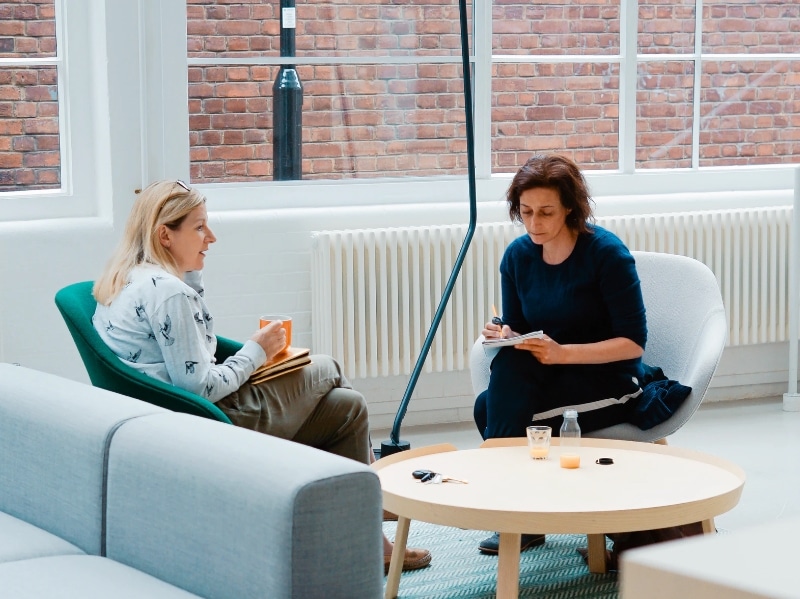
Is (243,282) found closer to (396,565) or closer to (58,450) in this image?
(396,565)

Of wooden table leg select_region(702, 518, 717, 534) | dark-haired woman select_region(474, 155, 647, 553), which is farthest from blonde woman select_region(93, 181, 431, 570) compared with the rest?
wooden table leg select_region(702, 518, 717, 534)

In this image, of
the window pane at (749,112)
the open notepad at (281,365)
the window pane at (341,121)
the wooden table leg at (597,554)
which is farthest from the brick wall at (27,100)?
the window pane at (749,112)

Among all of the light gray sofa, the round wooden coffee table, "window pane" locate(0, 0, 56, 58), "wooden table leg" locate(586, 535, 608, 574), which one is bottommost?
"wooden table leg" locate(586, 535, 608, 574)

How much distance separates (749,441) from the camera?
14.9 feet

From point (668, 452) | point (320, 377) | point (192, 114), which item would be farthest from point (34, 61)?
point (668, 452)

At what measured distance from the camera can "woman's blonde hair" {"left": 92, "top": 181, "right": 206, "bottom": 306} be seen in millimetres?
3006

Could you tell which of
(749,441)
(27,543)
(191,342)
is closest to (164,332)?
(191,342)

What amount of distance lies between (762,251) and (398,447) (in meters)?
2.05

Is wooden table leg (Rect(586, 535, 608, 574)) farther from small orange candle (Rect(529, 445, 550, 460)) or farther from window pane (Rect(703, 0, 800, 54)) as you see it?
window pane (Rect(703, 0, 800, 54))

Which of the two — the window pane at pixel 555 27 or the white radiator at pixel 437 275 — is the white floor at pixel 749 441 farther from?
the window pane at pixel 555 27

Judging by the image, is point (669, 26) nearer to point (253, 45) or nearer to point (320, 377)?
point (253, 45)

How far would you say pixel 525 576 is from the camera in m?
3.07

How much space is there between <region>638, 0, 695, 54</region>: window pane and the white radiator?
0.78 metres

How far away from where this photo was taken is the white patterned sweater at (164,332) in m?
2.87
